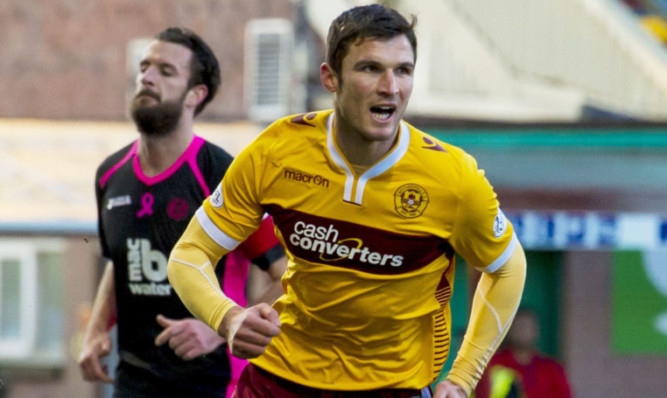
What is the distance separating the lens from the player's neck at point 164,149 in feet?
16.0

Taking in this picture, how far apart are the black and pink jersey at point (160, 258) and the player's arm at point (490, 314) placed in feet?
3.34

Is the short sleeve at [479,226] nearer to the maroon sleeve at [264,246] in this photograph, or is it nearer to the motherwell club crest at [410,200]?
the motherwell club crest at [410,200]

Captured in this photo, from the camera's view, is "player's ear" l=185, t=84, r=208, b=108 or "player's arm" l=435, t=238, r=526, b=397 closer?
"player's arm" l=435, t=238, r=526, b=397

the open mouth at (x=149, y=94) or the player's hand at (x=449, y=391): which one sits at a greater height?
the open mouth at (x=149, y=94)

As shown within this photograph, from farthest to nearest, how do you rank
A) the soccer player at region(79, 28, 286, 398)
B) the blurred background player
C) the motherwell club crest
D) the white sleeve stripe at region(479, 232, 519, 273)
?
the blurred background player → the soccer player at region(79, 28, 286, 398) → the white sleeve stripe at region(479, 232, 519, 273) → the motherwell club crest

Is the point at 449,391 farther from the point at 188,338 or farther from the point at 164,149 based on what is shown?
the point at 164,149

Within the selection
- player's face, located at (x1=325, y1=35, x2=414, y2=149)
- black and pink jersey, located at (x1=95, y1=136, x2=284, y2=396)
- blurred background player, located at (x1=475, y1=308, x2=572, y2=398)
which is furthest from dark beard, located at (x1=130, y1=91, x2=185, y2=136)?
blurred background player, located at (x1=475, y1=308, x2=572, y2=398)

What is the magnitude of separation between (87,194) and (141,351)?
8175 mm

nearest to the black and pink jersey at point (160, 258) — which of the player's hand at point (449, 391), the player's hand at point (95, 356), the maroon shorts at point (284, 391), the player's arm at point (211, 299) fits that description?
the player's hand at point (95, 356)

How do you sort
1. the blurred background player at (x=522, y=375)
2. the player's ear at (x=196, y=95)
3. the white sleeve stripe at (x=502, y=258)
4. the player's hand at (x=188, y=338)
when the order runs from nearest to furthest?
the white sleeve stripe at (x=502, y=258)
the player's hand at (x=188, y=338)
the player's ear at (x=196, y=95)
the blurred background player at (x=522, y=375)

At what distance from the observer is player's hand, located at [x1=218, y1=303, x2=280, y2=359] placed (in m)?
3.46

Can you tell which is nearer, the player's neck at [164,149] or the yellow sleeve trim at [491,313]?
the yellow sleeve trim at [491,313]

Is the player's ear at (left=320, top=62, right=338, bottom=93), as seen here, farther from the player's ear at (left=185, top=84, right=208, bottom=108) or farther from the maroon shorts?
the player's ear at (left=185, top=84, right=208, bottom=108)

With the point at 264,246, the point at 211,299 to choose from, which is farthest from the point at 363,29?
the point at 264,246
